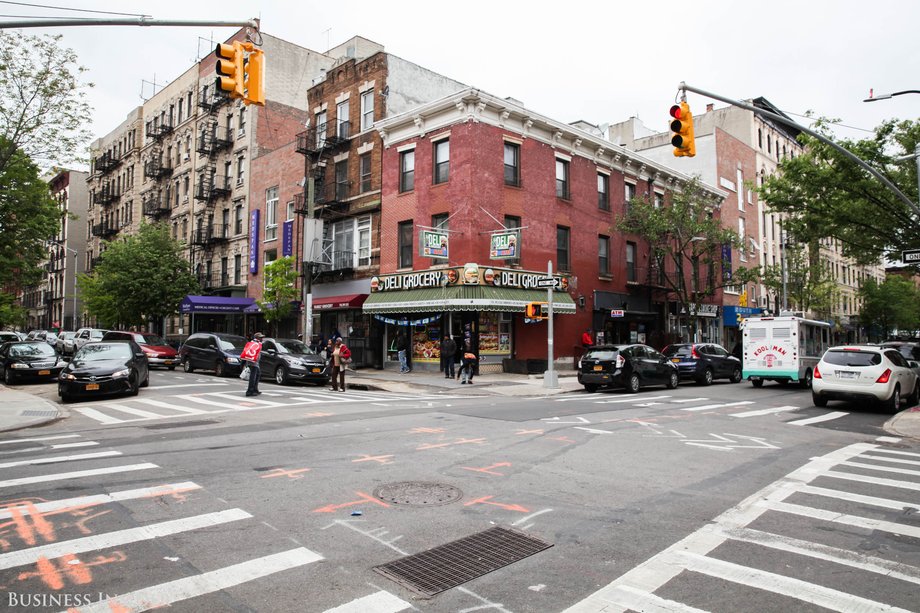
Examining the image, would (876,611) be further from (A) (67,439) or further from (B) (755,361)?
(B) (755,361)

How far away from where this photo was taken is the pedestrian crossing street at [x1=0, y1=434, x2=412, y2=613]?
150 inches

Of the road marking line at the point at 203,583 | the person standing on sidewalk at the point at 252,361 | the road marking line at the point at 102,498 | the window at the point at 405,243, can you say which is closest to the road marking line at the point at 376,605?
the road marking line at the point at 203,583

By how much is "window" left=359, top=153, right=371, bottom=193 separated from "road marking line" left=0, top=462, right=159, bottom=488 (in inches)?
926

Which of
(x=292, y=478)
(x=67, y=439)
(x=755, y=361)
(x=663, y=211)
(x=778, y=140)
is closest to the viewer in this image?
(x=292, y=478)

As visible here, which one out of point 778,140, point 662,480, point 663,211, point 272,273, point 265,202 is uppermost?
point 778,140

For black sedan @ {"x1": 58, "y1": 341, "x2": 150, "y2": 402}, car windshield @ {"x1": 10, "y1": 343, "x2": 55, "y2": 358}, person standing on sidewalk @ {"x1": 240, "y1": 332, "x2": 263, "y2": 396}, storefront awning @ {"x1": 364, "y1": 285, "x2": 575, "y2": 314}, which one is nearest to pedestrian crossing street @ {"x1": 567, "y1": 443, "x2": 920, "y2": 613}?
person standing on sidewalk @ {"x1": 240, "y1": 332, "x2": 263, "y2": 396}

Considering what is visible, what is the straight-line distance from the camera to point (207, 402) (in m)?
15.3

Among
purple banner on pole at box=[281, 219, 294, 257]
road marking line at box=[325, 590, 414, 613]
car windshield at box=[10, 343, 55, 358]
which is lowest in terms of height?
road marking line at box=[325, 590, 414, 613]

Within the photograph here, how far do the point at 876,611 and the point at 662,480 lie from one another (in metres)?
3.51

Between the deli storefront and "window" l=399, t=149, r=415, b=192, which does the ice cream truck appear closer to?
the deli storefront

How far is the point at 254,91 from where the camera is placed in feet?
32.8

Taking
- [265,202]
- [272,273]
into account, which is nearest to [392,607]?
[272,273]

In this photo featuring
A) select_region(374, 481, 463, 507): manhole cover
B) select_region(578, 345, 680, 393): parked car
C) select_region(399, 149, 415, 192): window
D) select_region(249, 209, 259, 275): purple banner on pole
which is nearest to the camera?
select_region(374, 481, 463, 507): manhole cover

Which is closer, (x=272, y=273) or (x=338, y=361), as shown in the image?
(x=338, y=361)
